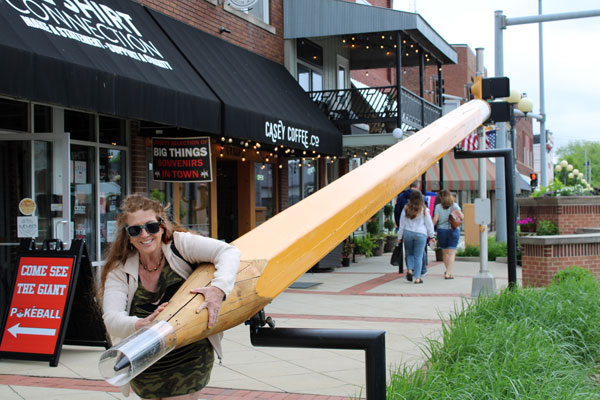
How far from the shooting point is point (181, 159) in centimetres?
1027

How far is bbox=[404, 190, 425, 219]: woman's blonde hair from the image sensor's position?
1181cm

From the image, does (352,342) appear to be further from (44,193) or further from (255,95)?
(255,95)

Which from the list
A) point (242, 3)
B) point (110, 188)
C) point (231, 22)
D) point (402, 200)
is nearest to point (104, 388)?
point (110, 188)

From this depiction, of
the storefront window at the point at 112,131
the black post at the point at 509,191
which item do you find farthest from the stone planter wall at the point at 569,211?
the storefront window at the point at 112,131

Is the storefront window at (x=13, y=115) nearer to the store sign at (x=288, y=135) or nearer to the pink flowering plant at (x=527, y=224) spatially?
the store sign at (x=288, y=135)

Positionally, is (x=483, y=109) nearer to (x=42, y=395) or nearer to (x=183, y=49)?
(x=42, y=395)

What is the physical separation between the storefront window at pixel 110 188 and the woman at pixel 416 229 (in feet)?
16.4

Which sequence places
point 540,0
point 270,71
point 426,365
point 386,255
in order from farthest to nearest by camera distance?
1. point 540,0
2. point 386,255
3. point 270,71
4. point 426,365

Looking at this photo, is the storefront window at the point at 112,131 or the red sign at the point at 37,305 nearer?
the red sign at the point at 37,305

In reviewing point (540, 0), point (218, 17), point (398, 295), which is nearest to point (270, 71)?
point (218, 17)

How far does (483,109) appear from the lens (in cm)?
520

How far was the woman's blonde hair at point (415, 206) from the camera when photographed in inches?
465

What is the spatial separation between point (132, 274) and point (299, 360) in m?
3.64

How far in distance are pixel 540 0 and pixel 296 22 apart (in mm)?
21013
